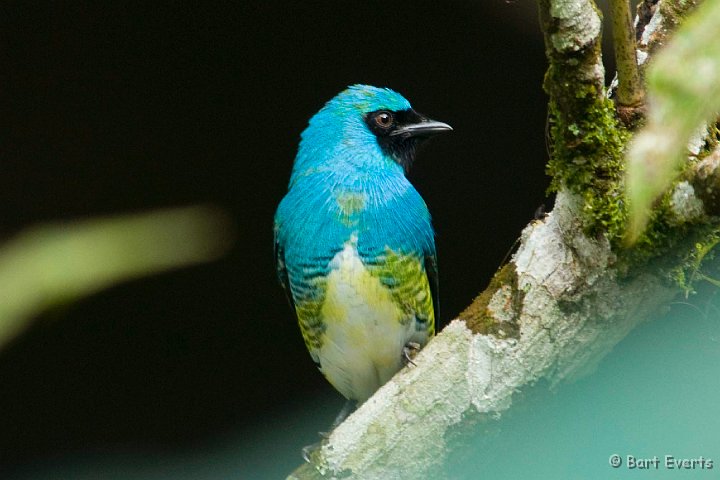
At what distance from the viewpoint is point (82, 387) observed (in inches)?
222

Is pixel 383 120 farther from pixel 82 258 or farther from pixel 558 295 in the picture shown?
pixel 82 258

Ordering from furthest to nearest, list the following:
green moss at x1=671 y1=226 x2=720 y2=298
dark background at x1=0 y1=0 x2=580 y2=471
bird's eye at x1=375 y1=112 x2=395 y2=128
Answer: dark background at x1=0 y1=0 x2=580 y2=471 → bird's eye at x1=375 y1=112 x2=395 y2=128 → green moss at x1=671 y1=226 x2=720 y2=298

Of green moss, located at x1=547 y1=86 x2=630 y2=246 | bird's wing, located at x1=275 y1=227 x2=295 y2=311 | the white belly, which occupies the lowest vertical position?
the white belly

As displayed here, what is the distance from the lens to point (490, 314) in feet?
7.61

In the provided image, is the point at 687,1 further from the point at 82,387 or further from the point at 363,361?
the point at 82,387

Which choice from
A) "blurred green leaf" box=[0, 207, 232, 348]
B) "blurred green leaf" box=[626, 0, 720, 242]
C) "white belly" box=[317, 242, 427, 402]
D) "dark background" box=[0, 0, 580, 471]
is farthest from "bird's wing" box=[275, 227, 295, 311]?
"blurred green leaf" box=[626, 0, 720, 242]

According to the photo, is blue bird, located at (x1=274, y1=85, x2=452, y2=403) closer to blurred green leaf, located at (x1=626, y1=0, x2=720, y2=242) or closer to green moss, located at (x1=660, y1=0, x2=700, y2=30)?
green moss, located at (x1=660, y1=0, x2=700, y2=30)

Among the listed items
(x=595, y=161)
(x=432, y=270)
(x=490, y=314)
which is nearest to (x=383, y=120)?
(x=432, y=270)

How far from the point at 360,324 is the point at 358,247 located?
0.31 meters

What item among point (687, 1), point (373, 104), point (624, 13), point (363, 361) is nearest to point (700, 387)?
point (624, 13)

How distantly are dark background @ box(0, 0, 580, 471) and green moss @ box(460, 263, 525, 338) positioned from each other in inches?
110

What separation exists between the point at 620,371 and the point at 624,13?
1.11 metres

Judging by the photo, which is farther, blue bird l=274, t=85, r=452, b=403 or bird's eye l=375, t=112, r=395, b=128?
bird's eye l=375, t=112, r=395, b=128

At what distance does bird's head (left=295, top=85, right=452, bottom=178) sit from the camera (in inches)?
151
